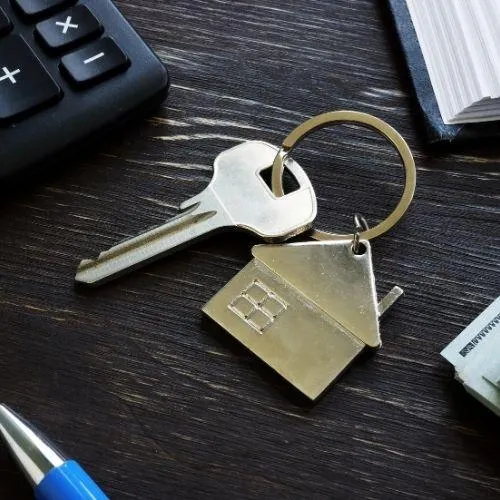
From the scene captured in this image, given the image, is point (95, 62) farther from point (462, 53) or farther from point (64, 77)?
point (462, 53)

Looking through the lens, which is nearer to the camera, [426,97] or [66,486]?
[66,486]

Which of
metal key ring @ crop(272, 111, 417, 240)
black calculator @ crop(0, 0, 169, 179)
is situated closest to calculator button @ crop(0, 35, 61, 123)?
black calculator @ crop(0, 0, 169, 179)

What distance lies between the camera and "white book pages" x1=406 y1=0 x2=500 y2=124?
474 millimetres

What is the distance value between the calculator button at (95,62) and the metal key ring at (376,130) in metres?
0.11

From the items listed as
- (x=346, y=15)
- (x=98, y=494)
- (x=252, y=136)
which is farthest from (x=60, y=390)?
(x=346, y=15)

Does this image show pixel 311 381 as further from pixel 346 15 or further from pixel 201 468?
pixel 346 15

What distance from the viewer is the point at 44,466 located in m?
0.37

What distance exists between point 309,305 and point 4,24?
238 mm

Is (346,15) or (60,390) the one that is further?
(346,15)

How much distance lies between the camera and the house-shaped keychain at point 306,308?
1.34 ft

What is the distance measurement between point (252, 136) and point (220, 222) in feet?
0.23

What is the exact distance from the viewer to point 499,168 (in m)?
0.48

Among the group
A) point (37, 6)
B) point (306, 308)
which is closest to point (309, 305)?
point (306, 308)

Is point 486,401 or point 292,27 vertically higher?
point 292,27
